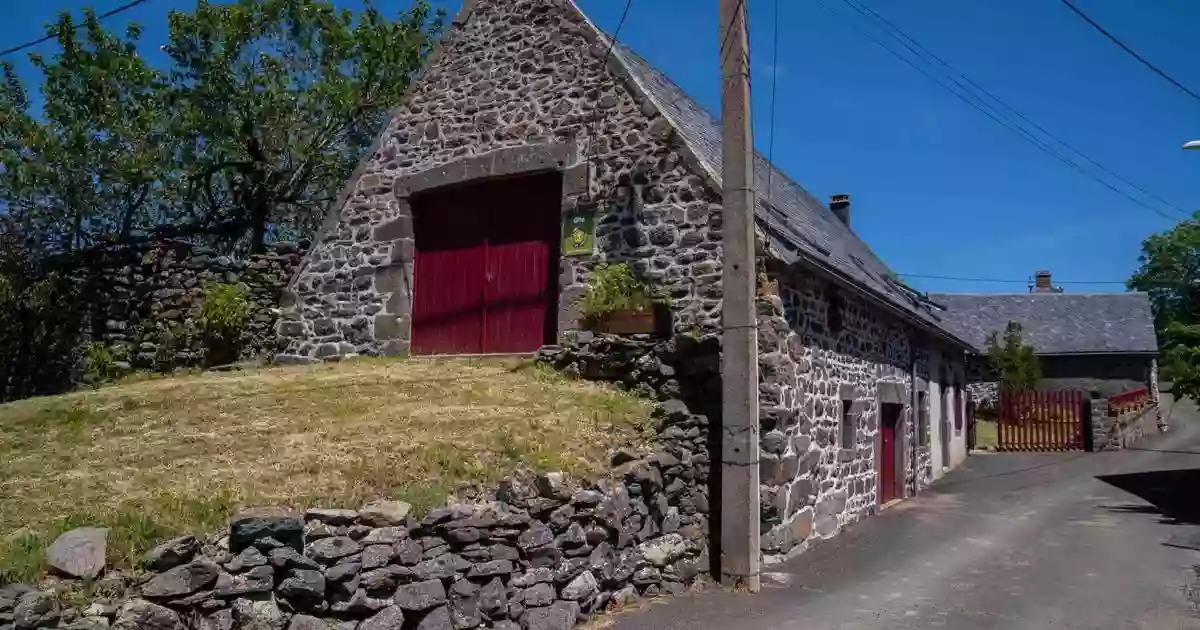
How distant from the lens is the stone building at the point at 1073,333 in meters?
35.4

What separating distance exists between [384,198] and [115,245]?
5.21 meters

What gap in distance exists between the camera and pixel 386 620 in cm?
595

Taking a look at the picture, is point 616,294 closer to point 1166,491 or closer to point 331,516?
point 331,516

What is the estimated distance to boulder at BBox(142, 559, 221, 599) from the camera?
17.0 ft

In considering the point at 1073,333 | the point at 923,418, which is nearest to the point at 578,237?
the point at 923,418

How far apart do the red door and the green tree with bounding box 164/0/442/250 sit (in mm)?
8282

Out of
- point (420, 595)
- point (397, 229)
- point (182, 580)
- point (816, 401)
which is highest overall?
point (397, 229)

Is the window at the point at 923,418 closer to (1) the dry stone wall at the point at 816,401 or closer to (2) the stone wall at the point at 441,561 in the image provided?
(1) the dry stone wall at the point at 816,401

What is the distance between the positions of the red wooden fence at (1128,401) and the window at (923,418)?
9971 mm

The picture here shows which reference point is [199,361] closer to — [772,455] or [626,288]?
[626,288]

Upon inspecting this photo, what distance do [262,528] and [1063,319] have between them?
131ft

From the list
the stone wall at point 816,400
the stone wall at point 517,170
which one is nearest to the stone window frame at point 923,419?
the stone wall at point 816,400

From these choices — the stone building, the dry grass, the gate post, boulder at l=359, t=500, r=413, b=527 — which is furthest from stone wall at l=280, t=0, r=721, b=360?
the stone building

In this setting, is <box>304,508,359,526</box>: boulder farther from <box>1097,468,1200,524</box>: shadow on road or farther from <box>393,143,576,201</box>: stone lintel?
<box>1097,468,1200,524</box>: shadow on road
